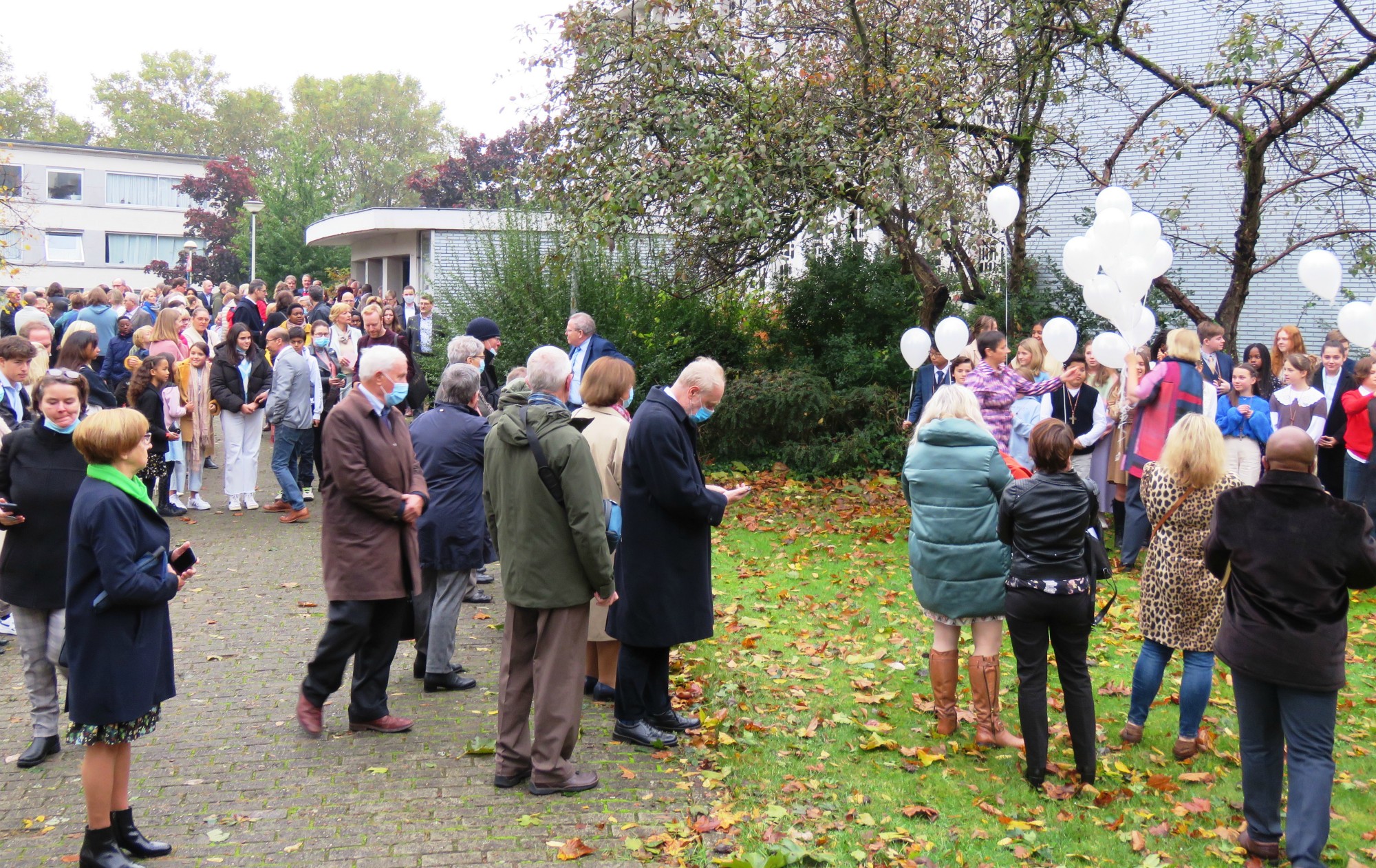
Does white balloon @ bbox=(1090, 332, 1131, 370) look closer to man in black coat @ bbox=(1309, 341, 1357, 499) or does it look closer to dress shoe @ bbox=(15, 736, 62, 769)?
man in black coat @ bbox=(1309, 341, 1357, 499)

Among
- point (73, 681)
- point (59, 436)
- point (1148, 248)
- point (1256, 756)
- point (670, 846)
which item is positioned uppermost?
point (1148, 248)

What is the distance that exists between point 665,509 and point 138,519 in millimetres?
2508

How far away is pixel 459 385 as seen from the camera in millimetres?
7062

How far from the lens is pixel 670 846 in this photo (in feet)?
16.1

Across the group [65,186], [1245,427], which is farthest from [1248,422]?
[65,186]

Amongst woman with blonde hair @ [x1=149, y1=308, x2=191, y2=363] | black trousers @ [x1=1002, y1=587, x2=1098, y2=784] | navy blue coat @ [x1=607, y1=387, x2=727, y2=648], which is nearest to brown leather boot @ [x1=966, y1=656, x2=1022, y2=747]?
black trousers @ [x1=1002, y1=587, x2=1098, y2=784]

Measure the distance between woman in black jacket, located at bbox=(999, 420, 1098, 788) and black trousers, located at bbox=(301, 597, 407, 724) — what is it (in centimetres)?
339

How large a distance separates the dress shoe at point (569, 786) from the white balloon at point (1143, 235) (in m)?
5.81

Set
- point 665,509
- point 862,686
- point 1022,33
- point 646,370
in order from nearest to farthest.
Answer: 1. point 665,509
2. point 862,686
3. point 1022,33
4. point 646,370

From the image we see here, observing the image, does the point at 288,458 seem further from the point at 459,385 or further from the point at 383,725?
the point at 383,725

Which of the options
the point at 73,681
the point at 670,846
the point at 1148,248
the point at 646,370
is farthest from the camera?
the point at 646,370

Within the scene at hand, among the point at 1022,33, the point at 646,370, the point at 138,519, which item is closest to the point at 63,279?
the point at 646,370

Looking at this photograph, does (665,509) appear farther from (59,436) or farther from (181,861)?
(59,436)

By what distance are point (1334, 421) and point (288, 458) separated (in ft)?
34.8
